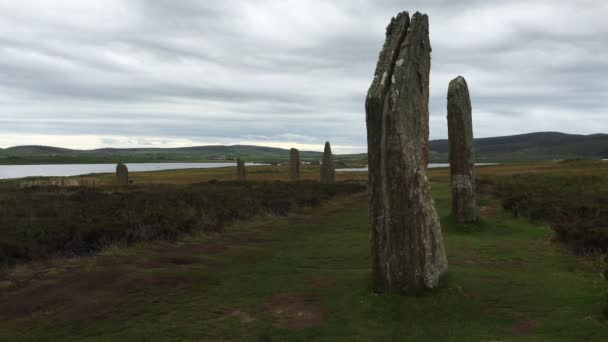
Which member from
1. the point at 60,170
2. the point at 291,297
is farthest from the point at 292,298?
the point at 60,170

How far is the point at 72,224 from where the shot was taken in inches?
635

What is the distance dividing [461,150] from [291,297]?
10.8 m

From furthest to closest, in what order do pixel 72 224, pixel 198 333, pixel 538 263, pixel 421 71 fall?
pixel 72 224 < pixel 538 263 < pixel 421 71 < pixel 198 333

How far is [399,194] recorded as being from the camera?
360 inches

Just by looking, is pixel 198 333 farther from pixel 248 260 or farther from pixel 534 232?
pixel 534 232

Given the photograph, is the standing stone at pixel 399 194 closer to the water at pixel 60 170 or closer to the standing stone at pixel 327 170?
the standing stone at pixel 327 170

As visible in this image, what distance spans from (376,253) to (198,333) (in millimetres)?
3934

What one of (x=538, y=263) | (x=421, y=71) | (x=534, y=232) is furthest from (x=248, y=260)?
(x=534, y=232)

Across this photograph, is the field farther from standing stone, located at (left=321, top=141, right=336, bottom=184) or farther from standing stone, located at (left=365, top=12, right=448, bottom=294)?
standing stone, located at (left=321, top=141, right=336, bottom=184)

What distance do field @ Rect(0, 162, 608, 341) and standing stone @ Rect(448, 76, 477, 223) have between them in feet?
8.79

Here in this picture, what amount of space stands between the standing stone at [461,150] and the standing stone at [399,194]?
8365 millimetres

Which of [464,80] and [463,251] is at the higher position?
[464,80]

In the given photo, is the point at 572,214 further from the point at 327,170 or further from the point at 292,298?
the point at 327,170

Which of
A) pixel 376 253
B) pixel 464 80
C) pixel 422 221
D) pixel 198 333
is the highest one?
pixel 464 80
